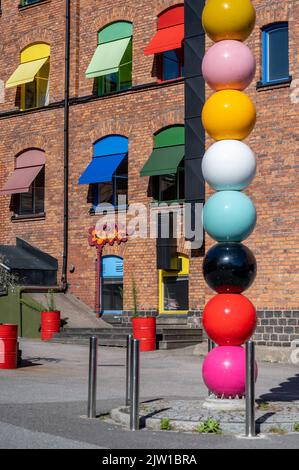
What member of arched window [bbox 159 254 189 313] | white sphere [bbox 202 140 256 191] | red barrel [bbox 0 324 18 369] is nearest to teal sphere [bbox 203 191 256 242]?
white sphere [bbox 202 140 256 191]

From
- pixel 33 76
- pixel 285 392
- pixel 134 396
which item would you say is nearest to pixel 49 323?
pixel 33 76

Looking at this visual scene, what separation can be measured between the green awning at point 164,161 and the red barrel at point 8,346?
824 cm

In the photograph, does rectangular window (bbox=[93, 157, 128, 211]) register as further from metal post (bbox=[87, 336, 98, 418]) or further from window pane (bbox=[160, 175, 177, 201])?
metal post (bbox=[87, 336, 98, 418])

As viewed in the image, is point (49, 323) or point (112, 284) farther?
point (112, 284)

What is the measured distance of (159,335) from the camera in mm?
20000

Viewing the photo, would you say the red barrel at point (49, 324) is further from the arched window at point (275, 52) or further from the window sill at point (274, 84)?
the arched window at point (275, 52)

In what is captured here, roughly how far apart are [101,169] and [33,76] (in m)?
4.45

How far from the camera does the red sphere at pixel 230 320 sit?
9141mm

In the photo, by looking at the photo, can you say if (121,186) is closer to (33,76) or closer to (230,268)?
(33,76)

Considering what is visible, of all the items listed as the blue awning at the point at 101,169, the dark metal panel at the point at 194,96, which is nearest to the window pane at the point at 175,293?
the blue awning at the point at 101,169

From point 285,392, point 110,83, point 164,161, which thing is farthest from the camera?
point 110,83
